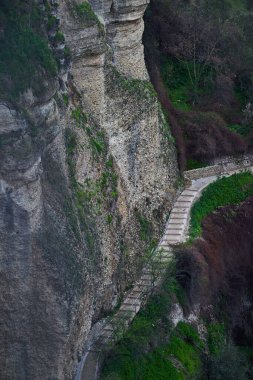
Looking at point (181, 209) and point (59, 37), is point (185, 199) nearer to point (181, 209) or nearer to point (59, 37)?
point (181, 209)

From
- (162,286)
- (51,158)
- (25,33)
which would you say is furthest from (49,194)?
(162,286)

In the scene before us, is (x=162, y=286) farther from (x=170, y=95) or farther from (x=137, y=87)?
(x=170, y=95)

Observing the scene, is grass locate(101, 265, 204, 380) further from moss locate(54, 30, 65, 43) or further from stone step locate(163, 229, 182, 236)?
moss locate(54, 30, 65, 43)

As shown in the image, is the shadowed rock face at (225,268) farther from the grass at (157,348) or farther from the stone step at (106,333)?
the stone step at (106,333)

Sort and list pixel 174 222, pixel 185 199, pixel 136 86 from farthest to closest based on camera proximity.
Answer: pixel 185 199 < pixel 174 222 < pixel 136 86

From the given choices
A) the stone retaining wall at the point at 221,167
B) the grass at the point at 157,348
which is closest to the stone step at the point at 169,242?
the grass at the point at 157,348

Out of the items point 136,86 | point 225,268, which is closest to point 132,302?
point 225,268

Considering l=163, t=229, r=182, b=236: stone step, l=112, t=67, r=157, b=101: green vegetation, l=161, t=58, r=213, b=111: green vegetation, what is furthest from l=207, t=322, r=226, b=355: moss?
l=161, t=58, r=213, b=111: green vegetation
